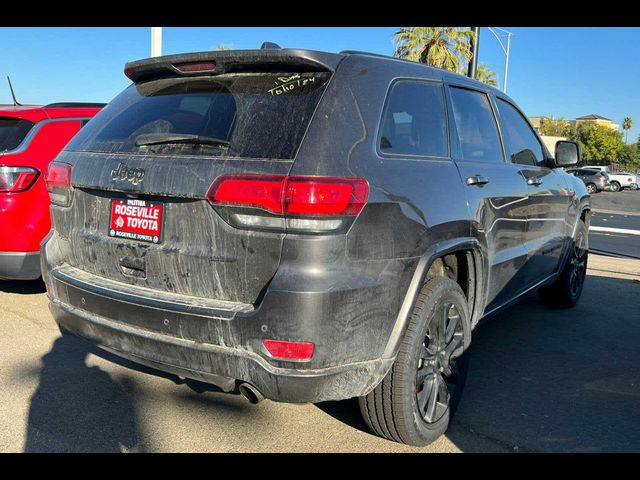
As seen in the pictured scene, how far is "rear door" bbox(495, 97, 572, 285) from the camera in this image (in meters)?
4.30

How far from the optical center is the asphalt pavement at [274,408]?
299cm

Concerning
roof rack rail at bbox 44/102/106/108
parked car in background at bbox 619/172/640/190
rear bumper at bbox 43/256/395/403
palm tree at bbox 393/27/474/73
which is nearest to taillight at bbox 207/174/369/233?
rear bumper at bbox 43/256/395/403

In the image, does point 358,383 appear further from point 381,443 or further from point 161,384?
point 161,384

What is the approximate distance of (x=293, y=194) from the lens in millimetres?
2316

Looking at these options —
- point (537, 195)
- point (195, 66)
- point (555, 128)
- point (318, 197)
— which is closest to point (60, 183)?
point (195, 66)

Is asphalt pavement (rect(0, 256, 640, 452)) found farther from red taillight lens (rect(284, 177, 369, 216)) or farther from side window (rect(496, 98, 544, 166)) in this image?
side window (rect(496, 98, 544, 166))

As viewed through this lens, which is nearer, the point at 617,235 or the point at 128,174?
the point at 128,174

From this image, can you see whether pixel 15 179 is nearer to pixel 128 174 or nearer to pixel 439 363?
pixel 128 174

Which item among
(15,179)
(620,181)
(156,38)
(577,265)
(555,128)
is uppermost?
(156,38)

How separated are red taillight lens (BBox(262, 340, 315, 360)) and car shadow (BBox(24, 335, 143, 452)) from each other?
101 cm

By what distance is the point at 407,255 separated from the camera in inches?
104

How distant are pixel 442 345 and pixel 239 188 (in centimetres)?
144

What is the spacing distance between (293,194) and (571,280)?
433 centimetres
